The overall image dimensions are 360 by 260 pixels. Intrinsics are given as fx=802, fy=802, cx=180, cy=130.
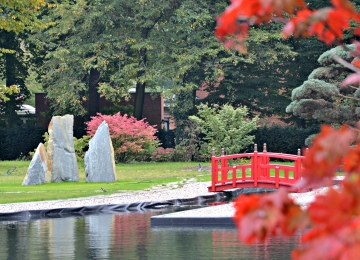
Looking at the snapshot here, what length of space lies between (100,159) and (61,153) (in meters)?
1.52

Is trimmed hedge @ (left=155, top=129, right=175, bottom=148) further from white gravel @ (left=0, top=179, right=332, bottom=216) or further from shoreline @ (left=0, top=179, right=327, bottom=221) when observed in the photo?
shoreline @ (left=0, top=179, right=327, bottom=221)

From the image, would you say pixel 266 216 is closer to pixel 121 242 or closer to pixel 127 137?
pixel 121 242

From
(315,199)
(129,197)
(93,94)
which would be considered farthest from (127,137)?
(315,199)

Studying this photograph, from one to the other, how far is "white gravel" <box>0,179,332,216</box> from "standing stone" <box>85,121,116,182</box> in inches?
111

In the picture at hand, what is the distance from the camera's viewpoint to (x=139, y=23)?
4209 cm

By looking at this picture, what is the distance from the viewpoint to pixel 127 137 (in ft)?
128

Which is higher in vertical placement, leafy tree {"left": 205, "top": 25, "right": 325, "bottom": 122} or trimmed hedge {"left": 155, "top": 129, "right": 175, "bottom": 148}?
leafy tree {"left": 205, "top": 25, "right": 325, "bottom": 122}

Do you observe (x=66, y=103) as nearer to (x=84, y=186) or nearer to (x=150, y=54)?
(x=150, y=54)

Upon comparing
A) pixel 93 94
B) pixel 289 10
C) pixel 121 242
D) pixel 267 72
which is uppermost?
pixel 267 72

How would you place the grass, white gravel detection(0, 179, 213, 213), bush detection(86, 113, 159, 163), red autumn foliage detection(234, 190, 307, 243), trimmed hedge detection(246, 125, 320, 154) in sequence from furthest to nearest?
trimmed hedge detection(246, 125, 320, 154) → bush detection(86, 113, 159, 163) → the grass → white gravel detection(0, 179, 213, 213) → red autumn foliage detection(234, 190, 307, 243)

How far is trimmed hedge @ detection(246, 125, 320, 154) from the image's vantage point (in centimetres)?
4116

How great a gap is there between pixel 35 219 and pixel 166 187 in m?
7.62

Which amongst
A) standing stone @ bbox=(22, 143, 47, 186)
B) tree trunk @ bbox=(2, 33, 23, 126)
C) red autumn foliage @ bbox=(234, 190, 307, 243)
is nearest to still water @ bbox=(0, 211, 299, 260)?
red autumn foliage @ bbox=(234, 190, 307, 243)

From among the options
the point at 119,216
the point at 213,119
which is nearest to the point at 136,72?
the point at 213,119
